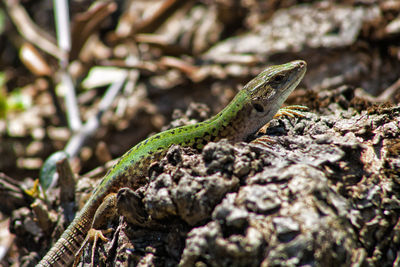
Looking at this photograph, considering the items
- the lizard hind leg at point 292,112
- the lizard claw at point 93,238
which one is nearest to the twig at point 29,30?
the lizard claw at point 93,238

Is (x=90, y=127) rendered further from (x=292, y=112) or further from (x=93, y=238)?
(x=292, y=112)

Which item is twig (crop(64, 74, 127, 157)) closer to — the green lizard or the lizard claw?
the green lizard

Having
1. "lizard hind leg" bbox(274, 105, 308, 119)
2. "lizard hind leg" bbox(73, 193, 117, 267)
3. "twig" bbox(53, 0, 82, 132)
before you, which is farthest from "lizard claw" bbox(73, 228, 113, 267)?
"twig" bbox(53, 0, 82, 132)

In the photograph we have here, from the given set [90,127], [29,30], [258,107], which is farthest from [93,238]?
[29,30]

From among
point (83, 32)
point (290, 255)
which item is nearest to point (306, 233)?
point (290, 255)

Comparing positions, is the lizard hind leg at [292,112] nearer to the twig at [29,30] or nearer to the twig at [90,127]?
the twig at [90,127]

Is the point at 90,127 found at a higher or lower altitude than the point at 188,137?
lower

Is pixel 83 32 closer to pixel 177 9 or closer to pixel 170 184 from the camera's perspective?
pixel 177 9
